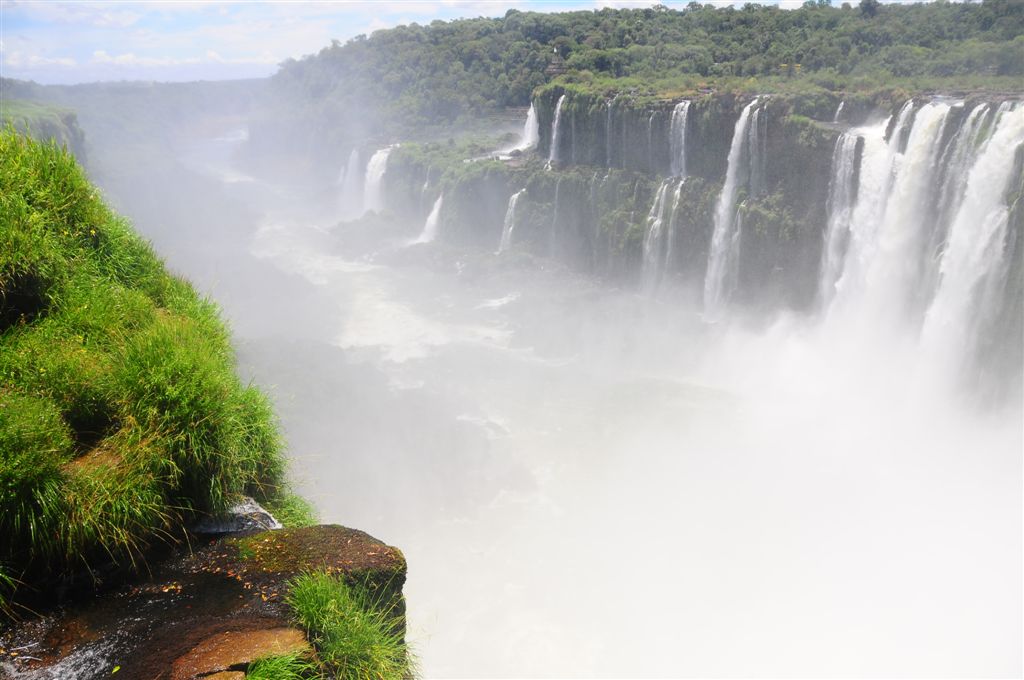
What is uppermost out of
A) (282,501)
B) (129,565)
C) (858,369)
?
(129,565)

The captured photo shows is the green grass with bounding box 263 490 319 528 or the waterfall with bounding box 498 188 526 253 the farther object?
the waterfall with bounding box 498 188 526 253

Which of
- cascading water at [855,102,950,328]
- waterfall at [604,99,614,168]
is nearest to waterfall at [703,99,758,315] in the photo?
cascading water at [855,102,950,328]

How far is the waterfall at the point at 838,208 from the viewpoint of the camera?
2530cm

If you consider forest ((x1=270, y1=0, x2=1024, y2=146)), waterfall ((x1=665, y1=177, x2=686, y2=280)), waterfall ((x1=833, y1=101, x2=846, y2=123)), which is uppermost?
forest ((x1=270, y1=0, x2=1024, y2=146))

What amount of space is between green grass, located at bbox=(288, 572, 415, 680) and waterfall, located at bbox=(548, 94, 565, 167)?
38.7 m

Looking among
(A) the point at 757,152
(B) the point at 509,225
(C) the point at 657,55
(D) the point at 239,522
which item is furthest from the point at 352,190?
(D) the point at 239,522

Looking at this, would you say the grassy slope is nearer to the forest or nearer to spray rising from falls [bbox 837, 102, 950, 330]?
spray rising from falls [bbox 837, 102, 950, 330]

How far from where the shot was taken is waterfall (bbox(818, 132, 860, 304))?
83.0 feet

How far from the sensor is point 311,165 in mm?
78312

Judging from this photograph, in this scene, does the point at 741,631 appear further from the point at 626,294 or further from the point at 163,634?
the point at 626,294

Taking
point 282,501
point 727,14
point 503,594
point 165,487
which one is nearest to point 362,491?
point 503,594

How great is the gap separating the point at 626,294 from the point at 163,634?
1268 inches

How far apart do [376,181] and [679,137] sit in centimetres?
3127

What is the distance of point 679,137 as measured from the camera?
108 feet
